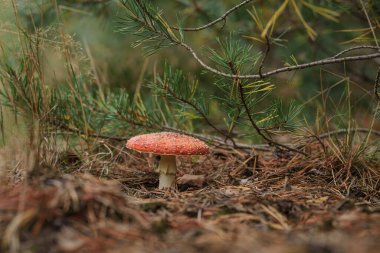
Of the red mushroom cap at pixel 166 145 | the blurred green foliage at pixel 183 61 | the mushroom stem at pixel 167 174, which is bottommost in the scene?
the mushroom stem at pixel 167 174

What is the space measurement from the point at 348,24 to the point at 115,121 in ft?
8.70

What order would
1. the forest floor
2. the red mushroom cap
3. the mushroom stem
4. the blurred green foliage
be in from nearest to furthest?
the forest floor → the red mushroom cap → the blurred green foliage → the mushroom stem

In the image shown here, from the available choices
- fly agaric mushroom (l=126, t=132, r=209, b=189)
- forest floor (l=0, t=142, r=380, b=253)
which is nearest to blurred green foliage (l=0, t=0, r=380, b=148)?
fly agaric mushroom (l=126, t=132, r=209, b=189)

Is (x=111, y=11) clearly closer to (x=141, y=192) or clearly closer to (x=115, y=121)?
(x=115, y=121)

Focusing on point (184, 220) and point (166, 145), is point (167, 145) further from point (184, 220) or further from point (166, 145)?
point (184, 220)

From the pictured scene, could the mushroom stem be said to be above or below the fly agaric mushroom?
below

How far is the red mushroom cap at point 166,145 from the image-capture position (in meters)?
2.21

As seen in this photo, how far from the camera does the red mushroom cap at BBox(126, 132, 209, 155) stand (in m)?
2.21

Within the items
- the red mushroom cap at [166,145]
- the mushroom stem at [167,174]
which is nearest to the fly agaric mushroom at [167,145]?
the red mushroom cap at [166,145]

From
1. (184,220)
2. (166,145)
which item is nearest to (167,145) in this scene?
(166,145)

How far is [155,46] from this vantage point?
2326 millimetres

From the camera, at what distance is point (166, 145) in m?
2.22

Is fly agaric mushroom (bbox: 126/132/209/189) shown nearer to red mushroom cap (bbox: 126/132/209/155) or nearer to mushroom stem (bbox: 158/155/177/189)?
red mushroom cap (bbox: 126/132/209/155)

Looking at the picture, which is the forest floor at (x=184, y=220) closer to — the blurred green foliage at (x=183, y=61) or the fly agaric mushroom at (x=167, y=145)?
the fly agaric mushroom at (x=167, y=145)
